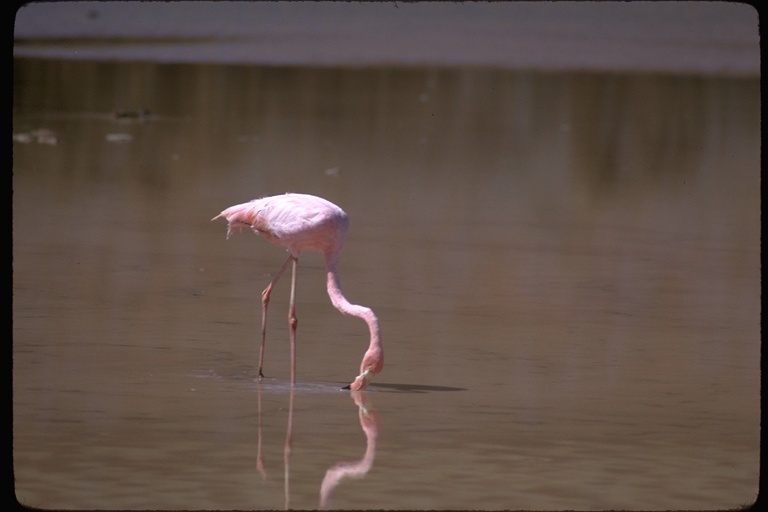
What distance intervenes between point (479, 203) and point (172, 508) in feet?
26.3

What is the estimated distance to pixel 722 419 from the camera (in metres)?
7.19

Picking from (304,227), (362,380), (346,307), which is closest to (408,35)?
(304,227)

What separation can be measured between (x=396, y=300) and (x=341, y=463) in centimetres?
318

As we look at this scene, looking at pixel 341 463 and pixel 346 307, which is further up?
pixel 341 463

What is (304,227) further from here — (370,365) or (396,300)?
(396,300)

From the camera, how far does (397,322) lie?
8.93m

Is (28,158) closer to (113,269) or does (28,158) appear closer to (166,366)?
(113,269)

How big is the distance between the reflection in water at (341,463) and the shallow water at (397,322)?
0.02 m

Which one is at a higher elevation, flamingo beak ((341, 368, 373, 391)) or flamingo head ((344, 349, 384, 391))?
flamingo head ((344, 349, 384, 391))

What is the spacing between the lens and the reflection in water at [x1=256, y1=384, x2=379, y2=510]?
5961mm

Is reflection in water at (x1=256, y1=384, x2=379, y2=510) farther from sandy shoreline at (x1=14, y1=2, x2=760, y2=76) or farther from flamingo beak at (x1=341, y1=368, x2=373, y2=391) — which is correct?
sandy shoreline at (x1=14, y1=2, x2=760, y2=76)

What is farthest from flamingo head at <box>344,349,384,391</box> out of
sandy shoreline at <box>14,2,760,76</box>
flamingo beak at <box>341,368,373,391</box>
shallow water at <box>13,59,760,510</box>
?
sandy shoreline at <box>14,2,760,76</box>

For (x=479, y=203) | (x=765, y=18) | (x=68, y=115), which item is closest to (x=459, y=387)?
(x=765, y=18)

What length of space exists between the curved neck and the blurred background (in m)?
0.28
